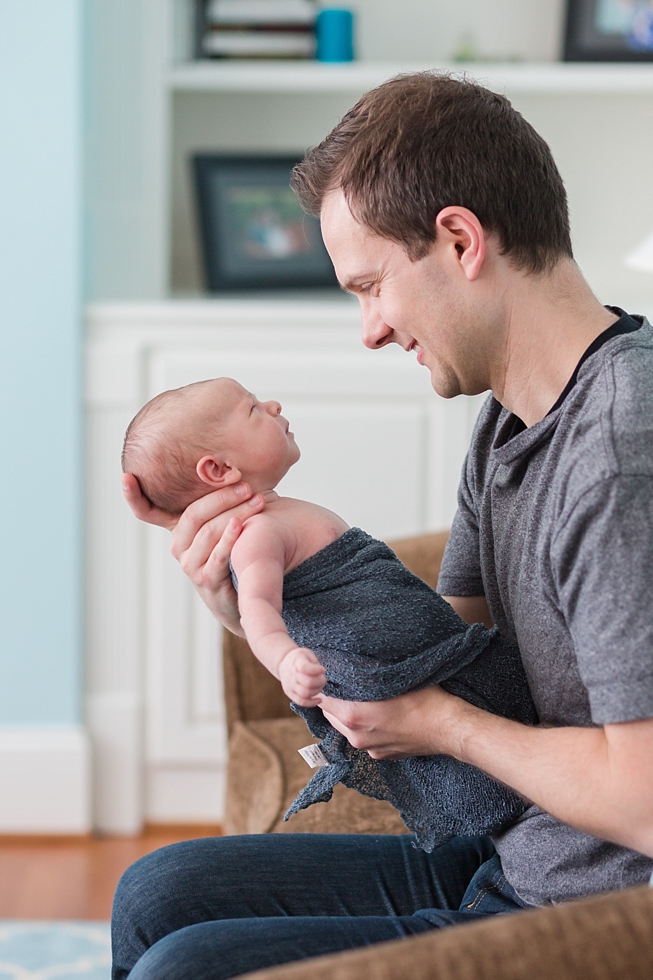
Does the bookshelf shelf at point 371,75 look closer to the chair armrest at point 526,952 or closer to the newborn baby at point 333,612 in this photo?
the newborn baby at point 333,612

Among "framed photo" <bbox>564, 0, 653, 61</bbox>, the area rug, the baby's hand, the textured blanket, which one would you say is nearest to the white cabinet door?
the area rug

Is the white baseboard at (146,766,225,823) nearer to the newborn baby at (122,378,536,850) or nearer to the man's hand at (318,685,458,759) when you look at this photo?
the newborn baby at (122,378,536,850)

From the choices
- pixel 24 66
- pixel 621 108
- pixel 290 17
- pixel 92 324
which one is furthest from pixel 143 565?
pixel 621 108

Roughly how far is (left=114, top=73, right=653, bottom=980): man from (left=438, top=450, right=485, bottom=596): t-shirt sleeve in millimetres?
96

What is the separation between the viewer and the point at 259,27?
2.48 metres

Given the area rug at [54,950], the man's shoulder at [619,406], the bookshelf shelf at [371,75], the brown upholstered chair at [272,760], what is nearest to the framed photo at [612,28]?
the bookshelf shelf at [371,75]

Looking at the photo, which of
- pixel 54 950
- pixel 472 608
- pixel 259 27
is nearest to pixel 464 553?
pixel 472 608

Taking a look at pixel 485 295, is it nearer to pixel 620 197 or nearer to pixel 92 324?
pixel 92 324

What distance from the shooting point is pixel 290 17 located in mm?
2461

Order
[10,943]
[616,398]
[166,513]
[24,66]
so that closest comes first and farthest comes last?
[616,398] → [166,513] → [10,943] → [24,66]

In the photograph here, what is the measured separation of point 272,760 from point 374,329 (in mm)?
803

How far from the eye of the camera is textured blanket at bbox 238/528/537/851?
1.08 m

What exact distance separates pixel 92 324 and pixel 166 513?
1.14m

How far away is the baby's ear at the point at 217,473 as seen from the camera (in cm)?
119
